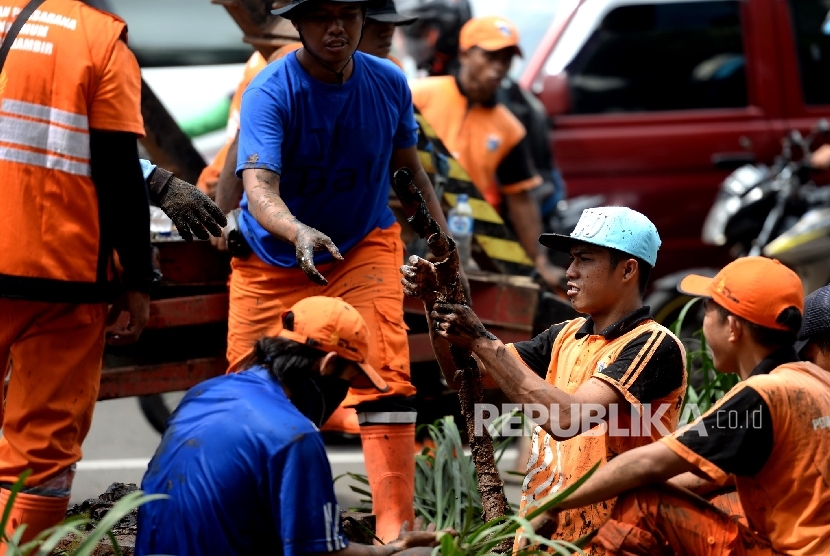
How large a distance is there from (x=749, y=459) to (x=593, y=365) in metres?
0.55

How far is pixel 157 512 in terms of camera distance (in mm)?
3396

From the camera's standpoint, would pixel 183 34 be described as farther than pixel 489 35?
Yes

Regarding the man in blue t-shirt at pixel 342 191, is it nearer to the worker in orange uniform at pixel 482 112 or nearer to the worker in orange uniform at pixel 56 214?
the worker in orange uniform at pixel 56 214

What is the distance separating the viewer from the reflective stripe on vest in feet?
13.4

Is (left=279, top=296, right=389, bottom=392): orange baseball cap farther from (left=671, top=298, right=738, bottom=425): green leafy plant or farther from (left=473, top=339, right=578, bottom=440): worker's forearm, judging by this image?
(left=671, top=298, right=738, bottom=425): green leafy plant

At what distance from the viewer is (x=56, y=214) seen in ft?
13.6

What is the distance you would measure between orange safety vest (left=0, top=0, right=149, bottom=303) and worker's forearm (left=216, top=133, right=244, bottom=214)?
955 mm

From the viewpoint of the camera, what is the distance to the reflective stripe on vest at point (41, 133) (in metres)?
4.08

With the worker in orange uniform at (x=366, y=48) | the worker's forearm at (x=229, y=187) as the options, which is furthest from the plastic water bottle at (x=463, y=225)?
the worker's forearm at (x=229, y=187)

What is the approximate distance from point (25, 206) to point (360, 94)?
121 centimetres

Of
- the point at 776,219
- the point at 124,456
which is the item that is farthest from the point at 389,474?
the point at 776,219

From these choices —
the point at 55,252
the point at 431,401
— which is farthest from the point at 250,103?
the point at 431,401

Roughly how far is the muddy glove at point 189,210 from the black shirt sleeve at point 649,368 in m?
1.25

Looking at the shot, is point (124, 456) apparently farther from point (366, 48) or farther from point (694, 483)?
point (694, 483)
